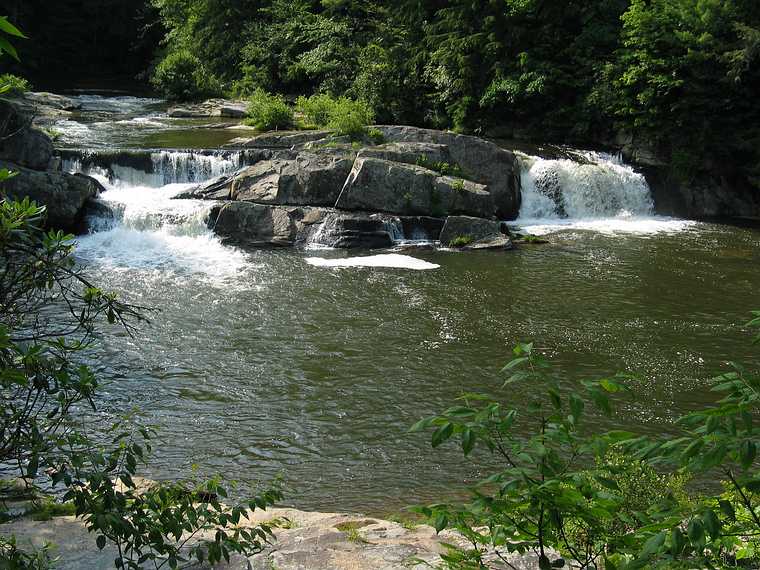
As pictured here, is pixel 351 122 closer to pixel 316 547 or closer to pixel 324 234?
pixel 324 234

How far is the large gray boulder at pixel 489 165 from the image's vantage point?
19219mm

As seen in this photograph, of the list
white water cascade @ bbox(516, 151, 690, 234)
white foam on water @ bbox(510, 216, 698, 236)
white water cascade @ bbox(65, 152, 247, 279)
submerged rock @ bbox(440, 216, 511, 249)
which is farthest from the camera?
white water cascade @ bbox(516, 151, 690, 234)

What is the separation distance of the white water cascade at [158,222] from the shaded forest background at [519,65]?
13.2ft

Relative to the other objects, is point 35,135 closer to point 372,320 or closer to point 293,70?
point 372,320

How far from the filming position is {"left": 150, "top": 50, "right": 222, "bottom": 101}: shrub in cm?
3197

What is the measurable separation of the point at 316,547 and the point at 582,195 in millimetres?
15949

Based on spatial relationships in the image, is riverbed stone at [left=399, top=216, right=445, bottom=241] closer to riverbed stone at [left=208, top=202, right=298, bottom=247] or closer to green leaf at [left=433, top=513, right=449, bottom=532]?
riverbed stone at [left=208, top=202, right=298, bottom=247]

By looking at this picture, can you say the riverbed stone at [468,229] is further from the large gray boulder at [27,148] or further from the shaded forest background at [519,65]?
the large gray boulder at [27,148]

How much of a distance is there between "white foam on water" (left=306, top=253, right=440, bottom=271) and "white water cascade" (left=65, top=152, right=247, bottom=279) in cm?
142

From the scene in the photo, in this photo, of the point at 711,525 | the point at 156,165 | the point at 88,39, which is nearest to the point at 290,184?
the point at 156,165

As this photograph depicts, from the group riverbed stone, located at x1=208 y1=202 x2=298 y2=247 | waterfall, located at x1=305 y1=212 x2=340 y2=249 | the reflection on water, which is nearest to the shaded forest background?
riverbed stone, located at x1=208 y1=202 x2=298 y2=247

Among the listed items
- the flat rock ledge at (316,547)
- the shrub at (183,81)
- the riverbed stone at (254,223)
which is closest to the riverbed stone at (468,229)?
the riverbed stone at (254,223)

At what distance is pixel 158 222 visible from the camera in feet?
55.5

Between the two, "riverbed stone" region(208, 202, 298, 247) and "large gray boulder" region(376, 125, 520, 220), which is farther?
"large gray boulder" region(376, 125, 520, 220)
